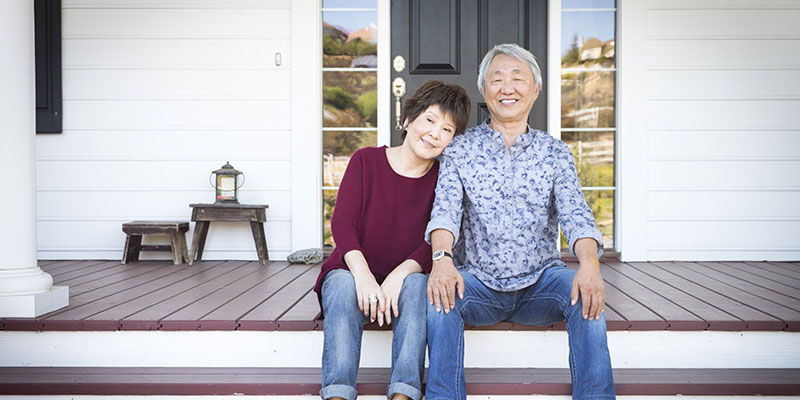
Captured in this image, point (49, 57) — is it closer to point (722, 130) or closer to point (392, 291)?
point (392, 291)

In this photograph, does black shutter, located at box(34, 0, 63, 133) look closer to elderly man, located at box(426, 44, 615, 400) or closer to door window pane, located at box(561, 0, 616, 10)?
elderly man, located at box(426, 44, 615, 400)

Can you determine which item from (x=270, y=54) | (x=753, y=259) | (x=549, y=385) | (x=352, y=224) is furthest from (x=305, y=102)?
(x=753, y=259)

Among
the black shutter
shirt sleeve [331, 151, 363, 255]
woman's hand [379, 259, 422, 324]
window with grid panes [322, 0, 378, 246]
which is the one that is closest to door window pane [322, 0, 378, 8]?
window with grid panes [322, 0, 378, 246]

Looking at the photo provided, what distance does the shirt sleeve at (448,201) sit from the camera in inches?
69.3

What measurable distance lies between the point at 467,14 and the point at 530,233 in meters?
1.97

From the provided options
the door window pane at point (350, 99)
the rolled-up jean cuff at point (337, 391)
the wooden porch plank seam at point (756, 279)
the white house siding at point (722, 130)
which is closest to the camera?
the rolled-up jean cuff at point (337, 391)

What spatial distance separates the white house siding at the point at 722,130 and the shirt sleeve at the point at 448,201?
195cm

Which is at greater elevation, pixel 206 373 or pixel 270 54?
pixel 270 54

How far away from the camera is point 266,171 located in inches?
136

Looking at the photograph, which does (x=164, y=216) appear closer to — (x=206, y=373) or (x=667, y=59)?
(x=206, y=373)

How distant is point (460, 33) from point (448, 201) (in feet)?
6.22

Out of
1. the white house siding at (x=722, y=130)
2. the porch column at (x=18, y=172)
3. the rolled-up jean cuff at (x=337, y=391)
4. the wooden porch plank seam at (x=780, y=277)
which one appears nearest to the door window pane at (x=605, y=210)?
the white house siding at (x=722, y=130)

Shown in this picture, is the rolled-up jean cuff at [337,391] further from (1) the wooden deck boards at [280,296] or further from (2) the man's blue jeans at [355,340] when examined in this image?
(1) the wooden deck boards at [280,296]

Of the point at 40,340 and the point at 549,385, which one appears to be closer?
the point at 549,385
